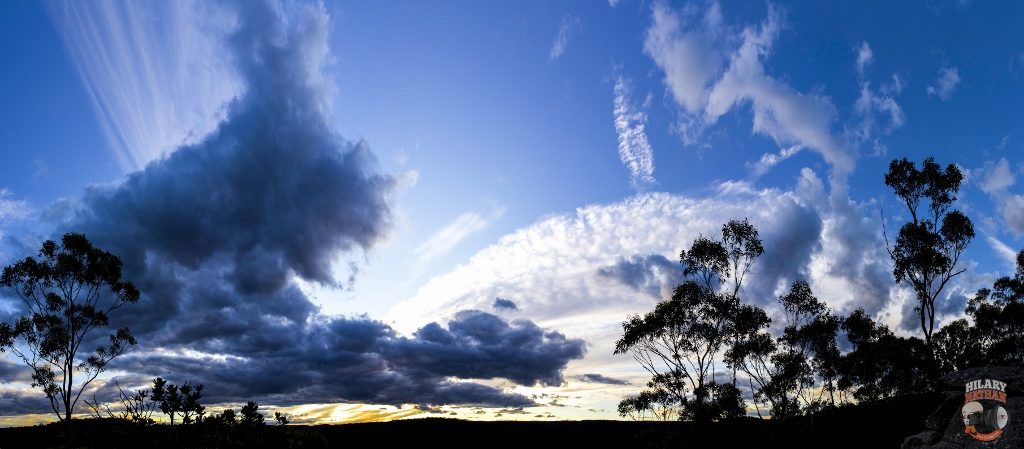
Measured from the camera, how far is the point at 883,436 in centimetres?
4612

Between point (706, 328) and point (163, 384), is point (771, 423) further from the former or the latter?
point (163, 384)

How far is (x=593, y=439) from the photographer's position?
169125 mm

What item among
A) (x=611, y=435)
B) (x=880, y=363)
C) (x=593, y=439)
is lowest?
(x=593, y=439)

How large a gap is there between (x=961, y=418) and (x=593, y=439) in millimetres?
158679

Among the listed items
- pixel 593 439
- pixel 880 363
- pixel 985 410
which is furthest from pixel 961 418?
pixel 593 439

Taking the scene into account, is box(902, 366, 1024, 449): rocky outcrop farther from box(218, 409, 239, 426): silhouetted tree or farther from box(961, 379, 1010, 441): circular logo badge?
box(218, 409, 239, 426): silhouetted tree

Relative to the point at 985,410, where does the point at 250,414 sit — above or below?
above

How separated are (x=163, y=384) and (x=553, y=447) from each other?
150399mm

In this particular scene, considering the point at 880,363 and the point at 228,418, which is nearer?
the point at 228,418

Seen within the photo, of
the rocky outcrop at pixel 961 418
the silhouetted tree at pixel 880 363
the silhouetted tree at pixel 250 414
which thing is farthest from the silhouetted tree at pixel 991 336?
the silhouetted tree at pixel 250 414

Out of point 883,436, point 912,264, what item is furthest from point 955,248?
point 883,436

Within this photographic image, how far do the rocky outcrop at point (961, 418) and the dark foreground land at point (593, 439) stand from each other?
18798 mm

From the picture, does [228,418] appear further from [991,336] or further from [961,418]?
Result: [991,336]

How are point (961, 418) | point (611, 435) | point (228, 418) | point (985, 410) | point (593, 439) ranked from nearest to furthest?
1. point (228, 418)
2. point (985, 410)
3. point (961, 418)
4. point (611, 435)
5. point (593, 439)
